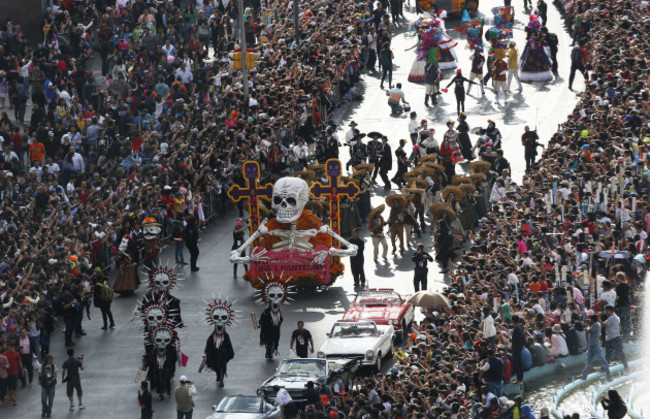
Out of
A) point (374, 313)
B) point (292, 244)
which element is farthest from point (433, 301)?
point (292, 244)

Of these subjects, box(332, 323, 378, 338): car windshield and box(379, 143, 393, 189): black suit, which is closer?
box(332, 323, 378, 338): car windshield

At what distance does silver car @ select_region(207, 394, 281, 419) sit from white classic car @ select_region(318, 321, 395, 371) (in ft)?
9.76

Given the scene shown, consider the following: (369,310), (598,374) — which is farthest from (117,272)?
(598,374)

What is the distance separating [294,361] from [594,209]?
882 cm

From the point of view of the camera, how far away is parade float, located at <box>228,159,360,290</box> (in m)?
41.5

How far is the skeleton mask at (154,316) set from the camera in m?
36.0

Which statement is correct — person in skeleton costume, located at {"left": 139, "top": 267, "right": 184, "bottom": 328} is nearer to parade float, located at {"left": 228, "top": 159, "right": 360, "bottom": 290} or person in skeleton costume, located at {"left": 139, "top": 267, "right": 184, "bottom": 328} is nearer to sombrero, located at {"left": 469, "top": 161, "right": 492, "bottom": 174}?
parade float, located at {"left": 228, "top": 159, "right": 360, "bottom": 290}

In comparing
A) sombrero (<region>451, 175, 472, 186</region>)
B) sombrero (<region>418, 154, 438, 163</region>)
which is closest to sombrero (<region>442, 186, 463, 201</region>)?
sombrero (<region>451, 175, 472, 186</region>)

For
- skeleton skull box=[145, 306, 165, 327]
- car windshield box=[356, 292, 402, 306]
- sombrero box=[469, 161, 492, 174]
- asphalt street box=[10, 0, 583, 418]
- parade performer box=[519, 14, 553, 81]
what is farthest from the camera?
parade performer box=[519, 14, 553, 81]

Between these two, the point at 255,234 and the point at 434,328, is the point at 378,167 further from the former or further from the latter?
the point at 434,328

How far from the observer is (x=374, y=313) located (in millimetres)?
38000

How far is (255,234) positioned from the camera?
4166 cm

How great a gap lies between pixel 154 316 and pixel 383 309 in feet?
18.0

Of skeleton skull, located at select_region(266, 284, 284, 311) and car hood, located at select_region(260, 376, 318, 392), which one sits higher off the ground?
skeleton skull, located at select_region(266, 284, 284, 311)
